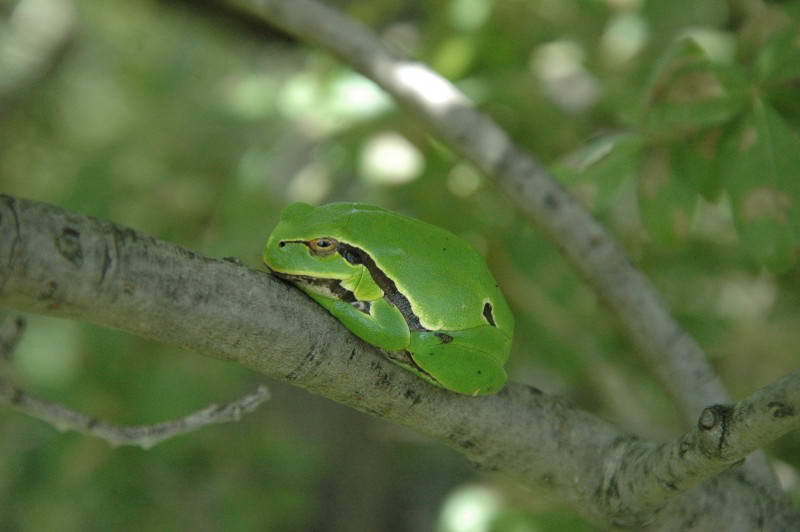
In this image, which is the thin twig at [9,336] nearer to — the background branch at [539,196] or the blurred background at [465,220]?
the blurred background at [465,220]

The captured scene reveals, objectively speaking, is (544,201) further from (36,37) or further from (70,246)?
(36,37)

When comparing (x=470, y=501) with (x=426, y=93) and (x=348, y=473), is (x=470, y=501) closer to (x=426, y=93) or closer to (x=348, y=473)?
(x=426, y=93)

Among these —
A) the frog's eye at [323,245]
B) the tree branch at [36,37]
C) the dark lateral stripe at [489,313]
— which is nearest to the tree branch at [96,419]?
the frog's eye at [323,245]

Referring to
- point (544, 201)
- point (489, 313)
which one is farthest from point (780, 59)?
point (489, 313)

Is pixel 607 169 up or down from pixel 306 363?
up

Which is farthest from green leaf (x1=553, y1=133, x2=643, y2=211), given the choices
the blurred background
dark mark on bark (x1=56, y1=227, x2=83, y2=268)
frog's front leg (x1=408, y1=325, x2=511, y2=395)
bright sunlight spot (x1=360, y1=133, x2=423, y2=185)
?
dark mark on bark (x1=56, y1=227, x2=83, y2=268)

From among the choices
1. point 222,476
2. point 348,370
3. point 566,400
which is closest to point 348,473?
point 222,476
